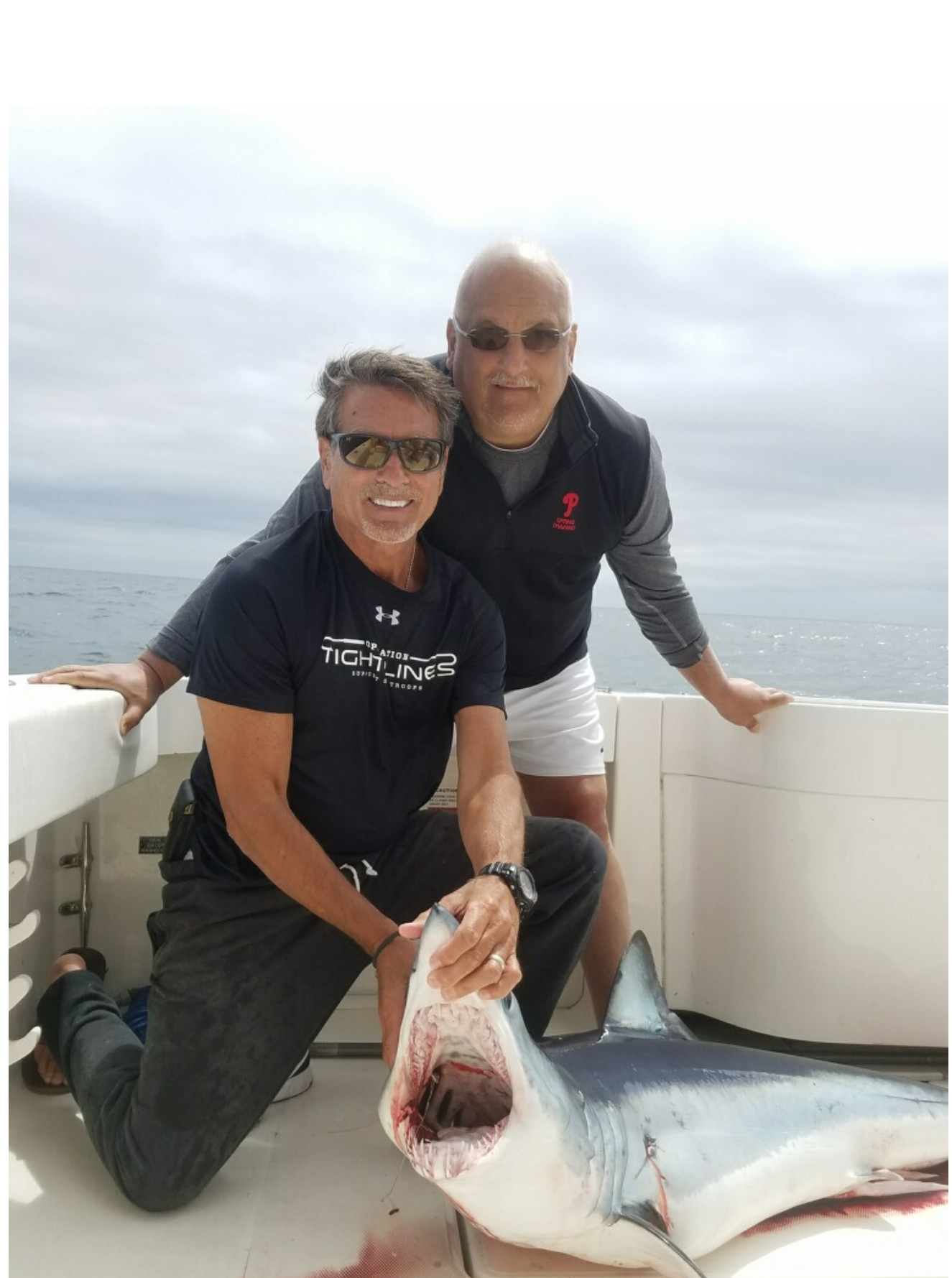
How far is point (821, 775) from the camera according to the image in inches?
136

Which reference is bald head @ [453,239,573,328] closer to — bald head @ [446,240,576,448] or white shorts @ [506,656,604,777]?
bald head @ [446,240,576,448]

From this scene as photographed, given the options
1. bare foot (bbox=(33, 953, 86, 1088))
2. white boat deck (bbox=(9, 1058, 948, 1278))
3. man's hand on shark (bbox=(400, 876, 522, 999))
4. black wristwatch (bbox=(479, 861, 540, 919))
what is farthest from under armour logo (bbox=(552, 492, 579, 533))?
bare foot (bbox=(33, 953, 86, 1088))

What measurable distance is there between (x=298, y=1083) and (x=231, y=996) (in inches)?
25.7

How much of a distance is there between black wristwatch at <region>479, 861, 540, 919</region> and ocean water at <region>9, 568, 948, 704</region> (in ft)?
11.2

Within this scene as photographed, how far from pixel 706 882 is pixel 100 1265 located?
2.34 metres

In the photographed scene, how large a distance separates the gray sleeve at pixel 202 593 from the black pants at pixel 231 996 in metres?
0.69

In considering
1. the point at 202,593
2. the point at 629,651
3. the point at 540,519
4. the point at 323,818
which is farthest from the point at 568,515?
the point at 629,651

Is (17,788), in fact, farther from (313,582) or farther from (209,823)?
(313,582)

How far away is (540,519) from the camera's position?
3.35 metres

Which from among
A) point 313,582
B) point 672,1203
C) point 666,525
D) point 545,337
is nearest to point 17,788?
point 313,582

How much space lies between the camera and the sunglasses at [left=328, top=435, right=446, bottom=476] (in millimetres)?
2746

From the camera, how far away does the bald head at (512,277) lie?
3.37 m

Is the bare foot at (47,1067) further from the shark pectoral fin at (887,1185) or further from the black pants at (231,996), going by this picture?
the shark pectoral fin at (887,1185)

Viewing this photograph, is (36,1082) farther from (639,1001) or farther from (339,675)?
(639,1001)
